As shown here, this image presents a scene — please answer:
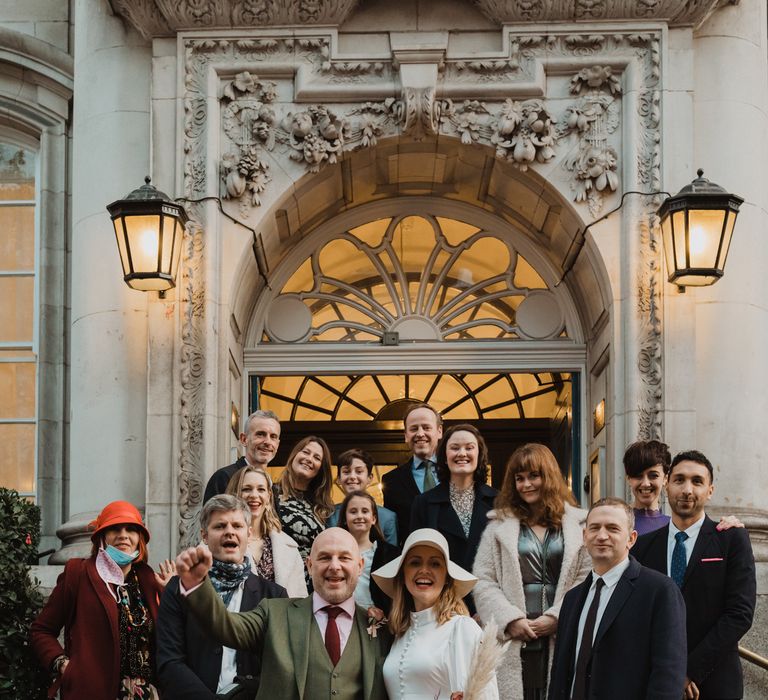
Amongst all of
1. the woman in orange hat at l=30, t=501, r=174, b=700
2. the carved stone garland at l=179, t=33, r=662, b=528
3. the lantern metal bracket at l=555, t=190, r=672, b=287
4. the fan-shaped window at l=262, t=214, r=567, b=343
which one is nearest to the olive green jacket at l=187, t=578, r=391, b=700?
the woman in orange hat at l=30, t=501, r=174, b=700

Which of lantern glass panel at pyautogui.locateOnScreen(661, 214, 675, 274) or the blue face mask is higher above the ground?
lantern glass panel at pyautogui.locateOnScreen(661, 214, 675, 274)

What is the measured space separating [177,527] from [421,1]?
4.19m

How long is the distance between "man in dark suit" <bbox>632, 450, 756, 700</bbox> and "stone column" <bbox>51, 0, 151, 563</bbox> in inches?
168

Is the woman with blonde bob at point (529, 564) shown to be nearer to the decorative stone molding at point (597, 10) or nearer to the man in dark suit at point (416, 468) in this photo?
the man in dark suit at point (416, 468)

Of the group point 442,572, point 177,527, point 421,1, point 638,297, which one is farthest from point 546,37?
point 442,572

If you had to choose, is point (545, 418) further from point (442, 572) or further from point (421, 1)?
point (442, 572)

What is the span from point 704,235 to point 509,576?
3.54 metres

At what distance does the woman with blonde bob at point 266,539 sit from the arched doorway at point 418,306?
4147 mm

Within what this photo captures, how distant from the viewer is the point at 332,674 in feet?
26.0

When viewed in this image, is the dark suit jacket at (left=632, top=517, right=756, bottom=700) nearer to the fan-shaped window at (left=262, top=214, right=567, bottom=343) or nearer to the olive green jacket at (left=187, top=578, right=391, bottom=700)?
the olive green jacket at (left=187, top=578, right=391, bottom=700)

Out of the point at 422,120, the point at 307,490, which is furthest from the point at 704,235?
the point at 307,490

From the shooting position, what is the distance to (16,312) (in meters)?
13.7

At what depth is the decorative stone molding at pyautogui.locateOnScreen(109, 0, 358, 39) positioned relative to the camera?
1241 cm

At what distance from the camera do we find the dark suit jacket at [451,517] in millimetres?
9781
